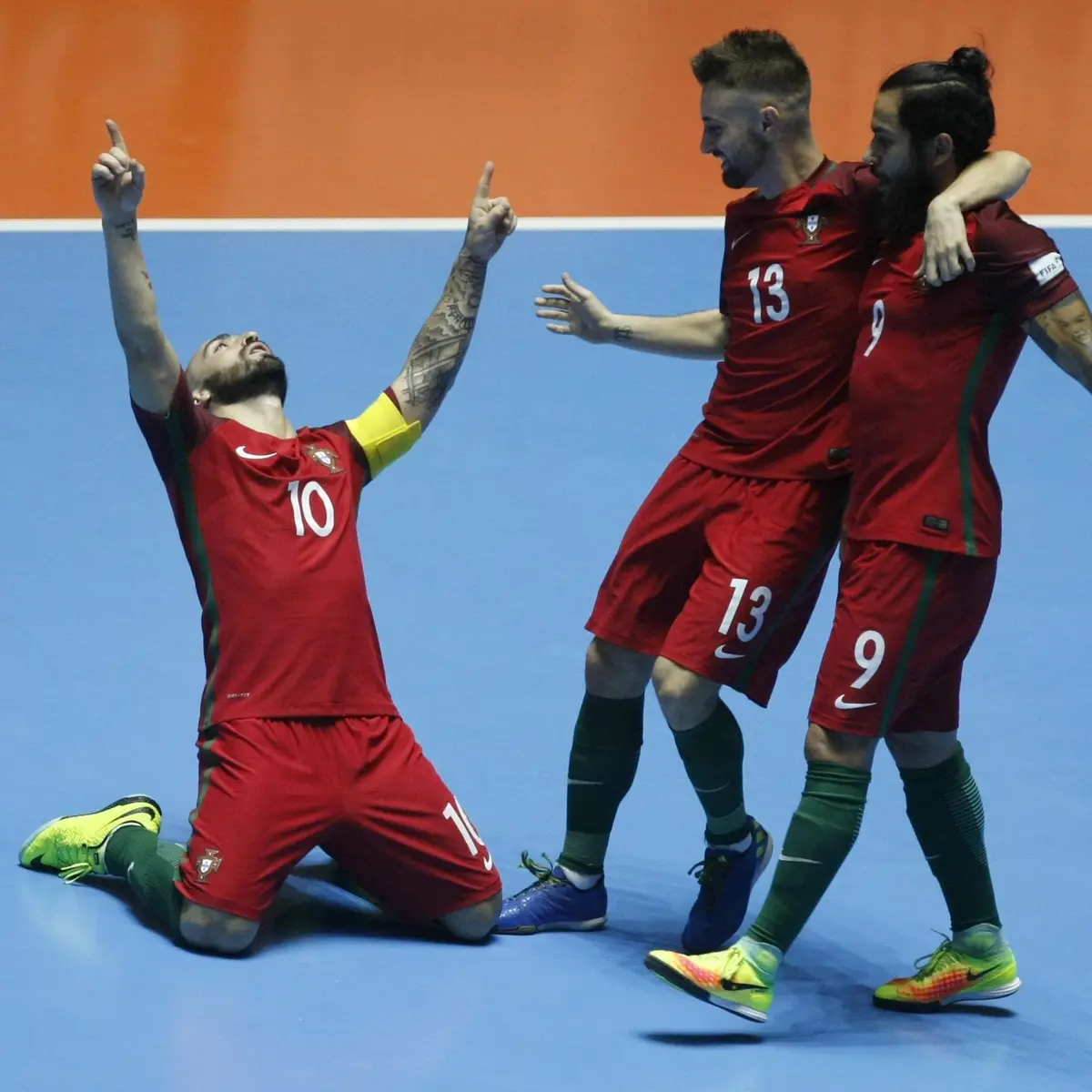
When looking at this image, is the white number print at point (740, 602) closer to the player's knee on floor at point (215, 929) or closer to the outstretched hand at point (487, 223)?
the outstretched hand at point (487, 223)

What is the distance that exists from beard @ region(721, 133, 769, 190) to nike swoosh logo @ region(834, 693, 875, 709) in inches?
50.7

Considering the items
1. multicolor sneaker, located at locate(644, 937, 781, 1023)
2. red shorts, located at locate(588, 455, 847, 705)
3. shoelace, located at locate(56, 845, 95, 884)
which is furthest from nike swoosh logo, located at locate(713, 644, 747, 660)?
shoelace, located at locate(56, 845, 95, 884)

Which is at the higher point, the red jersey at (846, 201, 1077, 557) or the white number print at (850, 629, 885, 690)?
the red jersey at (846, 201, 1077, 557)

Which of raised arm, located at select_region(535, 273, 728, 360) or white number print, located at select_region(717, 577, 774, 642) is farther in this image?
raised arm, located at select_region(535, 273, 728, 360)

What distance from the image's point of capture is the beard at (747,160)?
4.85m

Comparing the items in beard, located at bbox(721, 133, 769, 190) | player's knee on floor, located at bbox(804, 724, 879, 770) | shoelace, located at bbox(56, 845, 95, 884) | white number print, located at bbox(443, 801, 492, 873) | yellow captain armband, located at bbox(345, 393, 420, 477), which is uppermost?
beard, located at bbox(721, 133, 769, 190)

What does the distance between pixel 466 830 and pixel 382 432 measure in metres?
1.08

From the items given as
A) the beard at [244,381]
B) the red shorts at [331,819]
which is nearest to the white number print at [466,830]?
the red shorts at [331,819]

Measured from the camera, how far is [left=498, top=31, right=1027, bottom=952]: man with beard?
4762 millimetres

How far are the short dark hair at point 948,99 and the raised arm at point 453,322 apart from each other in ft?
3.97

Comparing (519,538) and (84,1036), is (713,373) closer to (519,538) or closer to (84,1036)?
(519,538)

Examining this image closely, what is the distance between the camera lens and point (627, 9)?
11711mm

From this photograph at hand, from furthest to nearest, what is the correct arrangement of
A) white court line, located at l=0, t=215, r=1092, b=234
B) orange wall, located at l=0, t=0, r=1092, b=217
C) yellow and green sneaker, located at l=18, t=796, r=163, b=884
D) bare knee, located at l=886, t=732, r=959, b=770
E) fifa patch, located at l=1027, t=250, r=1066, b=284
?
orange wall, located at l=0, t=0, r=1092, b=217, white court line, located at l=0, t=215, r=1092, b=234, yellow and green sneaker, located at l=18, t=796, r=163, b=884, bare knee, located at l=886, t=732, r=959, b=770, fifa patch, located at l=1027, t=250, r=1066, b=284

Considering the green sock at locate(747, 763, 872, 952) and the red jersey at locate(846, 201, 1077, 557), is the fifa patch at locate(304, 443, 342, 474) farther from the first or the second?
the green sock at locate(747, 763, 872, 952)
